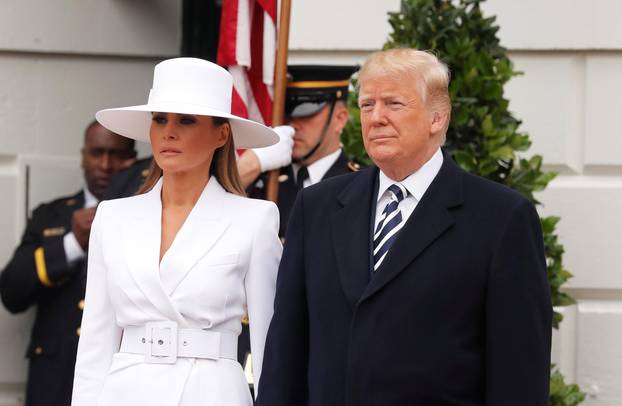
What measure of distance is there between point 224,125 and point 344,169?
53.3 inches

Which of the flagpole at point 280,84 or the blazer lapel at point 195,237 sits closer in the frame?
the blazer lapel at point 195,237

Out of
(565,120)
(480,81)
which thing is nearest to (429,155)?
(480,81)

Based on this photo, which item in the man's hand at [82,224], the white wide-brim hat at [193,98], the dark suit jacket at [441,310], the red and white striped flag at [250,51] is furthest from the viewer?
the man's hand at [82,224]

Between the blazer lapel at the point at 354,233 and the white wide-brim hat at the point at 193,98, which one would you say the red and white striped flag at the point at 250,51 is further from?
the blazer lapel at the point at 354,233

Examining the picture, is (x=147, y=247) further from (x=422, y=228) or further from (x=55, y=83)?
(x=55, y=83)

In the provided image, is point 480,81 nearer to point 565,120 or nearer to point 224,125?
point 565,120

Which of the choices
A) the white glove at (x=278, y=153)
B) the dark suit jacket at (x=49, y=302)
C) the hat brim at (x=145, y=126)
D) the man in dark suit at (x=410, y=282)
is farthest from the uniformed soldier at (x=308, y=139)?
the man in dark suit at (x=410, y=282)

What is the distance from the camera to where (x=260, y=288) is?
13.2ft

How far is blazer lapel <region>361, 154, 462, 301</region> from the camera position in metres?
3.59

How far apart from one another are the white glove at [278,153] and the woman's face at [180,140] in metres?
1.29

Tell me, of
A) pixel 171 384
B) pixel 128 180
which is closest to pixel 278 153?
pixel 128 180

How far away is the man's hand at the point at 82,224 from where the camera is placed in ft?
20.6

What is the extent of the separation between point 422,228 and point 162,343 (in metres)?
0.86

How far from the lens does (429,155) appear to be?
3768 mm
